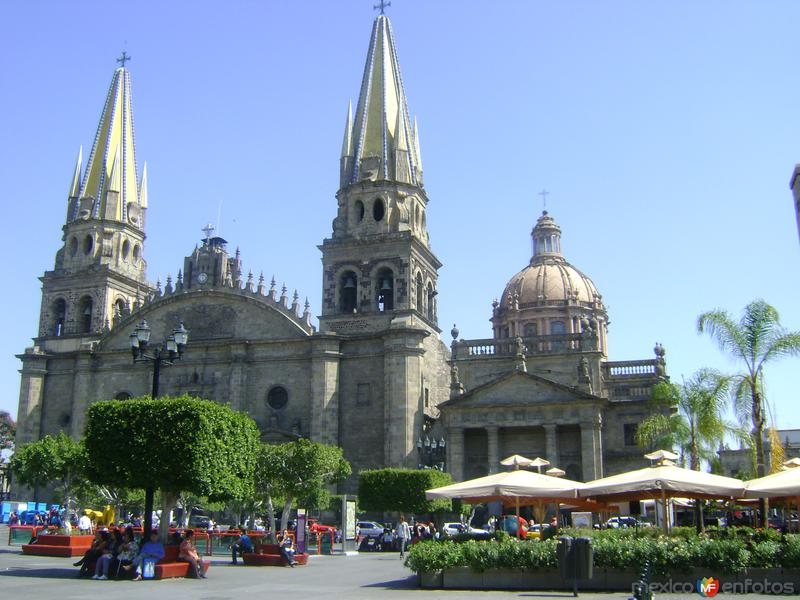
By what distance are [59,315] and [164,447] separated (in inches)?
1529

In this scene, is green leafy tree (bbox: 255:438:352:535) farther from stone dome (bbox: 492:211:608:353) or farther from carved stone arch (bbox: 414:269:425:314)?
stone dome (bbox: 492:211:608:353)

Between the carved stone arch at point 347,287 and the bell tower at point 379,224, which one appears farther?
the carved stone arch at point 347,287

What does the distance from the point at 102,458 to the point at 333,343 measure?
25.3 meters

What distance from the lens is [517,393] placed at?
4703 cm

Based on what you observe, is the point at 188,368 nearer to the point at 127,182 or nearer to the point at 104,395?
the point at 104,395

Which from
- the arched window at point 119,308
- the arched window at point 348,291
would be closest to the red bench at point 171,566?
the arched window at point 348,291

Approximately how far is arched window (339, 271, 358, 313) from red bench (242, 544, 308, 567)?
81.2 feet

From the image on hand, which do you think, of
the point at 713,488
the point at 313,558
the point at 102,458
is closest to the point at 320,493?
the point at 313,558

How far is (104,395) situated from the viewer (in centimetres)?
5403

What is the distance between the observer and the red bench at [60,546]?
28625 mm

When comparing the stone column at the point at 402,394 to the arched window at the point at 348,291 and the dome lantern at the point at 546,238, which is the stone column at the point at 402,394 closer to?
the arched window at the point at 348,291

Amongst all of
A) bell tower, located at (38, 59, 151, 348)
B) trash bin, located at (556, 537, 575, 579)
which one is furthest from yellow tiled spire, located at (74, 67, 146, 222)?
trash bin, located at (556, 537, 575, 579)

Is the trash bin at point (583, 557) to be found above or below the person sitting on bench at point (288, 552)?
above

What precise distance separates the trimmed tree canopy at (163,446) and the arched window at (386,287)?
26.1 metres
